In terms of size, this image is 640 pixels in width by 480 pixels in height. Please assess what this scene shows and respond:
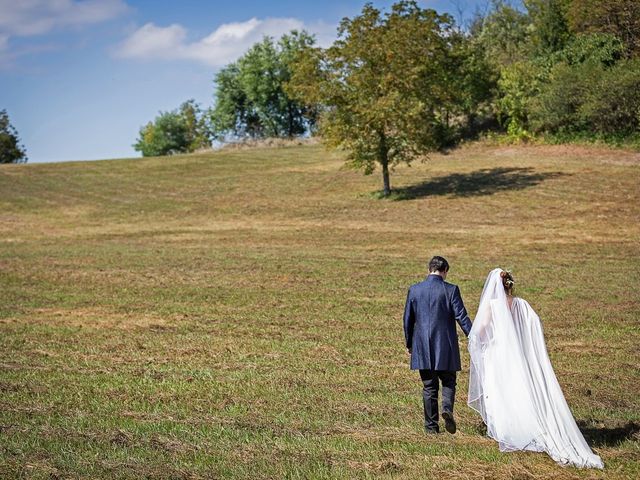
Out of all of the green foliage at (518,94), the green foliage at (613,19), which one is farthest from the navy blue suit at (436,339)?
the green foliage at (613,19)

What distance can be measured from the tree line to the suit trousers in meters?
33.7

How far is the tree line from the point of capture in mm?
43625

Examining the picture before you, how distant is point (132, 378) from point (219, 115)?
104 m

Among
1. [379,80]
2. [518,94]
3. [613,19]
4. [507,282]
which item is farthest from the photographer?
[613,19]

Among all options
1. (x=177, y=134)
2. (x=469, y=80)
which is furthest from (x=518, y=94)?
(x=177, y=134)

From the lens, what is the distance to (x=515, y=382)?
9.15 meters

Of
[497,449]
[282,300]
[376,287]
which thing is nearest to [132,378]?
[497,449]

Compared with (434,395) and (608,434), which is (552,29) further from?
(434,395)

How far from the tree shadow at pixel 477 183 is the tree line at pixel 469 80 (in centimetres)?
209

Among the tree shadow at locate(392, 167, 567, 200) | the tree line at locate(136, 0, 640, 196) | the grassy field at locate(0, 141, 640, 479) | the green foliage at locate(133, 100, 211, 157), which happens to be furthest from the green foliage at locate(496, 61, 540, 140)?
the green foliage at locate(133, 100, 211, 157)

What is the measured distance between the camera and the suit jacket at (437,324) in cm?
A: 973

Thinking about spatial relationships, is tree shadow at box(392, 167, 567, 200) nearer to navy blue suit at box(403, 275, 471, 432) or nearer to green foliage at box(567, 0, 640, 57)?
green foliage at box(567, 0, 640, 57)

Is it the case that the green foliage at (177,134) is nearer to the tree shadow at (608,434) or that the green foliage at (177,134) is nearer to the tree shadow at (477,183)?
the tree shadow at (477,183)

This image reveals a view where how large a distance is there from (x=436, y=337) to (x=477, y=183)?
39200mm
